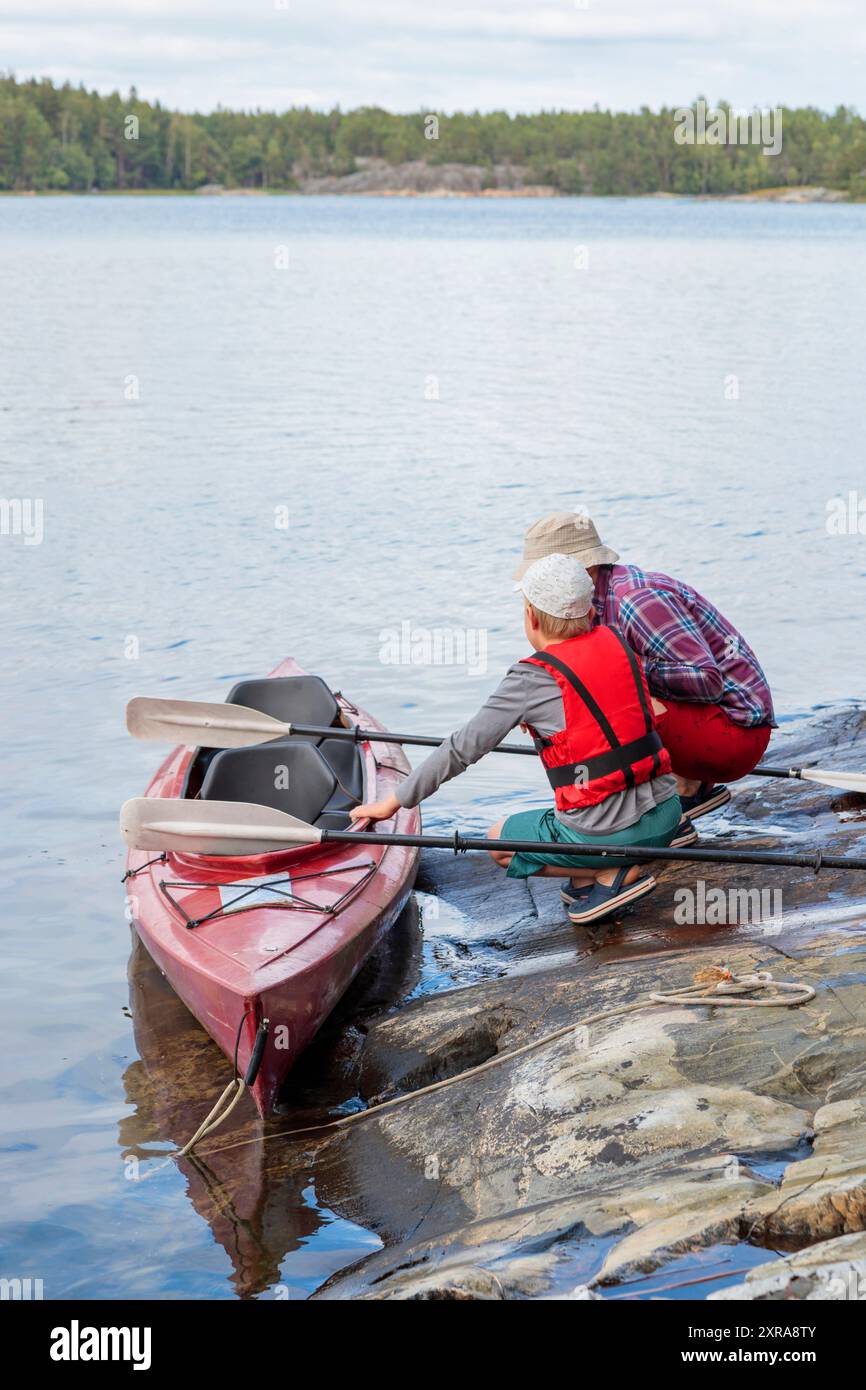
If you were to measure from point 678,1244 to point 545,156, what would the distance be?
137 meters

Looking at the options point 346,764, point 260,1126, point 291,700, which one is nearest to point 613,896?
point 260,1126

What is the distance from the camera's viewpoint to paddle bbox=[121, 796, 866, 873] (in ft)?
17.3

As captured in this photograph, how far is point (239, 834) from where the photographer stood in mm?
5555

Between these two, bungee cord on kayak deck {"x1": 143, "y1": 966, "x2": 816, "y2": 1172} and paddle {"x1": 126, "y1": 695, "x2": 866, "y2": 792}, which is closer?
bungee cord on kayak deck {"x1": 143, "y1": 966, "x2": 816, "y2": 1172}

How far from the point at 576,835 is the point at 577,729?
18.5 inches

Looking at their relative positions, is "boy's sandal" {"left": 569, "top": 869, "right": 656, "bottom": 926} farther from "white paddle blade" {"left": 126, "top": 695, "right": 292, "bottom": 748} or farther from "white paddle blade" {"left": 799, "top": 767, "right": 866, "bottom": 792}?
"white paddle blade" {"left": 126, "top": 695, "right": 292, "bottom": 748}

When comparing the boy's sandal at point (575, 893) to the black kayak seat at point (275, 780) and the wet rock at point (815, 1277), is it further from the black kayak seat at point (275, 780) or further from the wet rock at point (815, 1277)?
the wet rock at point (815, 1277)

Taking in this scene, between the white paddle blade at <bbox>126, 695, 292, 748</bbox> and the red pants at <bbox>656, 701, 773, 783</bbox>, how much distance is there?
193 centimetres

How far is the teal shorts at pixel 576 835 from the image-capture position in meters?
5.34

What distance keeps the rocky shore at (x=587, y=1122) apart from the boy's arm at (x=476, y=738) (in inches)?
33.2

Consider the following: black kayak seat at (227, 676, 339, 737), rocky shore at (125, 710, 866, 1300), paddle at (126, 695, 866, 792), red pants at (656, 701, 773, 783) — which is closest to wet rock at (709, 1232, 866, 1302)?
rocky shore at (125, 710, 866, 1300)

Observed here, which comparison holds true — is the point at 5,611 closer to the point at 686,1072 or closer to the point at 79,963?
the point at 79,963

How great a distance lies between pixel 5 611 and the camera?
1278 centimetres
